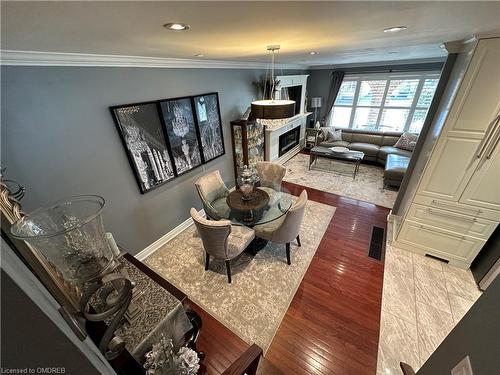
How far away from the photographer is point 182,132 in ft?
9.21

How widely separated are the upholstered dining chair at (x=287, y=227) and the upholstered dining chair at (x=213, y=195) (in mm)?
515

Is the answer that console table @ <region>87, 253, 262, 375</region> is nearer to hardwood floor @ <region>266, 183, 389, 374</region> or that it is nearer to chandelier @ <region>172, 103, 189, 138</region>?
hardwood floor @ <region>266, 183, 389, 374</region>

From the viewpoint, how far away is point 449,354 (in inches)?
34.7

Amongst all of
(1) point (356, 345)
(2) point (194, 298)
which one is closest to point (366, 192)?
(1) point (356, 345)

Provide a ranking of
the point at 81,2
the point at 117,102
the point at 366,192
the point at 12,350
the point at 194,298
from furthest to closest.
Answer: the point at 366,192
the point at 194,298
the point at 117,102
the point at 81,2
the point at 12,350

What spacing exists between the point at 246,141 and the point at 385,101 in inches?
191

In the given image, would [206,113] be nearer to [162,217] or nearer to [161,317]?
[162,217]

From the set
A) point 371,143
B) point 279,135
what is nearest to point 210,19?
point 279,135

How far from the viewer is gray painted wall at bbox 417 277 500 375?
2.20 ft

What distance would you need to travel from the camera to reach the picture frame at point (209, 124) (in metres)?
2.96

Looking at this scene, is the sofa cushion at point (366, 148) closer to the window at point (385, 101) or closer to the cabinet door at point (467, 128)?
the window at point (385, 101)

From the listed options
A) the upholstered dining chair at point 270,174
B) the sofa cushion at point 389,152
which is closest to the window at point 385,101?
the sofa cushion at point 389,152

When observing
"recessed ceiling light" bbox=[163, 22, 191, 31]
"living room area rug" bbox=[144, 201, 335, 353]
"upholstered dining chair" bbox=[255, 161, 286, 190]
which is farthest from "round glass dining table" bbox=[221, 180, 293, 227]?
"recessed ceiling light" bbox=[163, 22, 191, 31]

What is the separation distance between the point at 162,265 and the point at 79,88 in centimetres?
224
